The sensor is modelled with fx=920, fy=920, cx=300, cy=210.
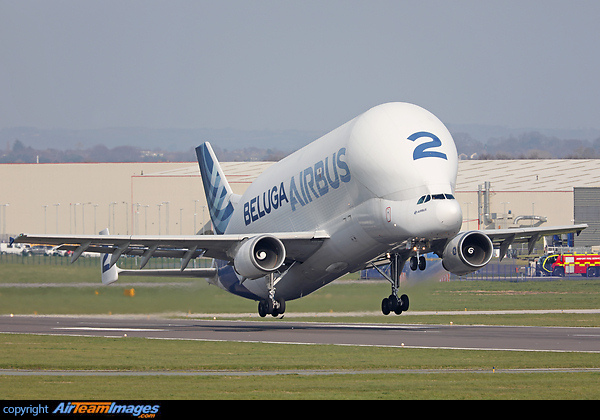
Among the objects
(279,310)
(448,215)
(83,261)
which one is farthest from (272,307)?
(83,261)

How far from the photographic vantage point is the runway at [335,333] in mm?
31688

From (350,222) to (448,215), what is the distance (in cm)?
468

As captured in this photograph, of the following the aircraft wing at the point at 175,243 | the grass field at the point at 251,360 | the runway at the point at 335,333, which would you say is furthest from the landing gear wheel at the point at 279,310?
the grass field at the point at 251,360

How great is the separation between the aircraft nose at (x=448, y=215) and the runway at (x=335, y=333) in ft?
13.3

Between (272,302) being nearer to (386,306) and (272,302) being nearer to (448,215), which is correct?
(386,306)

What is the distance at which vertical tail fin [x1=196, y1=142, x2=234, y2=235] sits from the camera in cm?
4859

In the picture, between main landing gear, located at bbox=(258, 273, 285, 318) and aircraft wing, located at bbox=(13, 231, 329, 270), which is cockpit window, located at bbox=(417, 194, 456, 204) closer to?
aircraft wing, located at bbox=(13, 231, 329, 270)

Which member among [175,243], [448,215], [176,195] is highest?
[176,195]

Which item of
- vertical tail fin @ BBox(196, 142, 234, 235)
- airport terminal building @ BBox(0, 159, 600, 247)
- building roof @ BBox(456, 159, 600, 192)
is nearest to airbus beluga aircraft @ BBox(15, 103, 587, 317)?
vertical tail fin @ BBox(196, 142, 234, 235)

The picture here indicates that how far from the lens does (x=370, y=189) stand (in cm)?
3488

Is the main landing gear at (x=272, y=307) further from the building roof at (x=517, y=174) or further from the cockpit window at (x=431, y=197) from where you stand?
the building roof at (x=517, y=174)

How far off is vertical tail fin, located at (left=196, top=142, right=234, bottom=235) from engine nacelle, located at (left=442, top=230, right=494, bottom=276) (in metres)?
13.6

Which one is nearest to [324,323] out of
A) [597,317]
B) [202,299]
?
[202,299]
